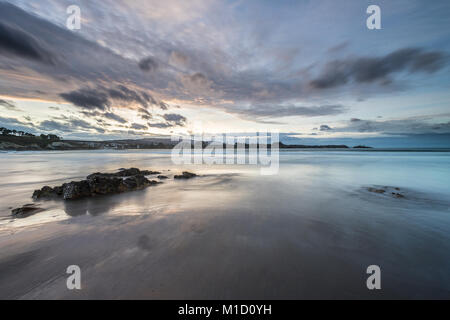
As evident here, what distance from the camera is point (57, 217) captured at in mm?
4754

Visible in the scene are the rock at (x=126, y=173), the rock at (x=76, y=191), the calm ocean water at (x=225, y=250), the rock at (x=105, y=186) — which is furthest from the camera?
the rock at (x=126, y=173)

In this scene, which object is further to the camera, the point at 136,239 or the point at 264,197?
the point at 264,197

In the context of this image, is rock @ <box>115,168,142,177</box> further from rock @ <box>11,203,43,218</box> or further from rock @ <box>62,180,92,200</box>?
rock @ <box>11,203,43,218</box>

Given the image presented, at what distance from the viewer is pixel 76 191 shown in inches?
255

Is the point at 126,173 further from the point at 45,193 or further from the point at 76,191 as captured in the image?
the point at 76,191

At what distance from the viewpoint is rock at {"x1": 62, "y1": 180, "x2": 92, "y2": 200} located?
20.9 ft

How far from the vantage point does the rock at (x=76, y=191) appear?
20.9 feet

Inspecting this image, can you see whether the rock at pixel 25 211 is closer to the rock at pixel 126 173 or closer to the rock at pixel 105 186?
the rock at pixel 105 186

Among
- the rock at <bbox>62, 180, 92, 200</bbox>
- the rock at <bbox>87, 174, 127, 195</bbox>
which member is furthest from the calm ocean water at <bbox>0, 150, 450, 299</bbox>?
the rock at <bbox>87, 174, 127, 195</bbox>

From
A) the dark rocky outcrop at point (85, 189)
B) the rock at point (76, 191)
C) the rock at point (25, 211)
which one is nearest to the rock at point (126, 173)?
the dark rocky outcrop at point (85, 189)

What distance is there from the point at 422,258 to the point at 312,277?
2330 millimetres

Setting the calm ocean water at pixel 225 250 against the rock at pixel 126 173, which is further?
the rock at pixel 126 173
